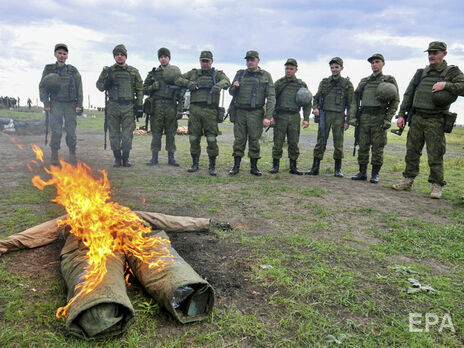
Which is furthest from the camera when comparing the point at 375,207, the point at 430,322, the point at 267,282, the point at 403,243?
the point at 375,207

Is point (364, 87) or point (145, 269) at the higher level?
point (364, 87)

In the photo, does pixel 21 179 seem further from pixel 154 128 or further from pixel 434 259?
pixel 434 259

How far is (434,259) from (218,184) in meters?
4.43

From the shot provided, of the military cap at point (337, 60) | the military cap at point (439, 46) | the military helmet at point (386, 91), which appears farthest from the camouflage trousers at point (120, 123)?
the military cap at point (439, 46)

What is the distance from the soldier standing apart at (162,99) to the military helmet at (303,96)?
3.26 metres

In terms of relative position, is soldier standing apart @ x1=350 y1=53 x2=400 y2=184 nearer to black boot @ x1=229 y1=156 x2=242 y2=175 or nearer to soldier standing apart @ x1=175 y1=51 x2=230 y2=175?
black boot @ x1=229 y1=156 x2=242 y2=175

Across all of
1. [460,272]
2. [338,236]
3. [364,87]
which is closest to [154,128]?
[364,87]

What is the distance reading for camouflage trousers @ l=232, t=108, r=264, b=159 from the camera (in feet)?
26.8

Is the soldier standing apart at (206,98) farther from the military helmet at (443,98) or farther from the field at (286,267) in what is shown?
the military helmet at (443,98)

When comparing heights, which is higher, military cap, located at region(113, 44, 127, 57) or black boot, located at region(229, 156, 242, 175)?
military cap, located at region(113, 44, 127, 57)

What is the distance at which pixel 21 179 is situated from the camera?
6891 millimetres

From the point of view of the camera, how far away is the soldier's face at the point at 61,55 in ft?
26.7

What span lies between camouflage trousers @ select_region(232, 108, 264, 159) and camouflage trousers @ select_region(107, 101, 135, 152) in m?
2.89

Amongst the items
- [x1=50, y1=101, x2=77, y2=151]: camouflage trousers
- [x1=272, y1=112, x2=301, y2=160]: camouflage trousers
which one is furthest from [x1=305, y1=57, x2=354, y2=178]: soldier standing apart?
[x1=50, y1=101, x2=77, y2=151]: camouflage trousers
